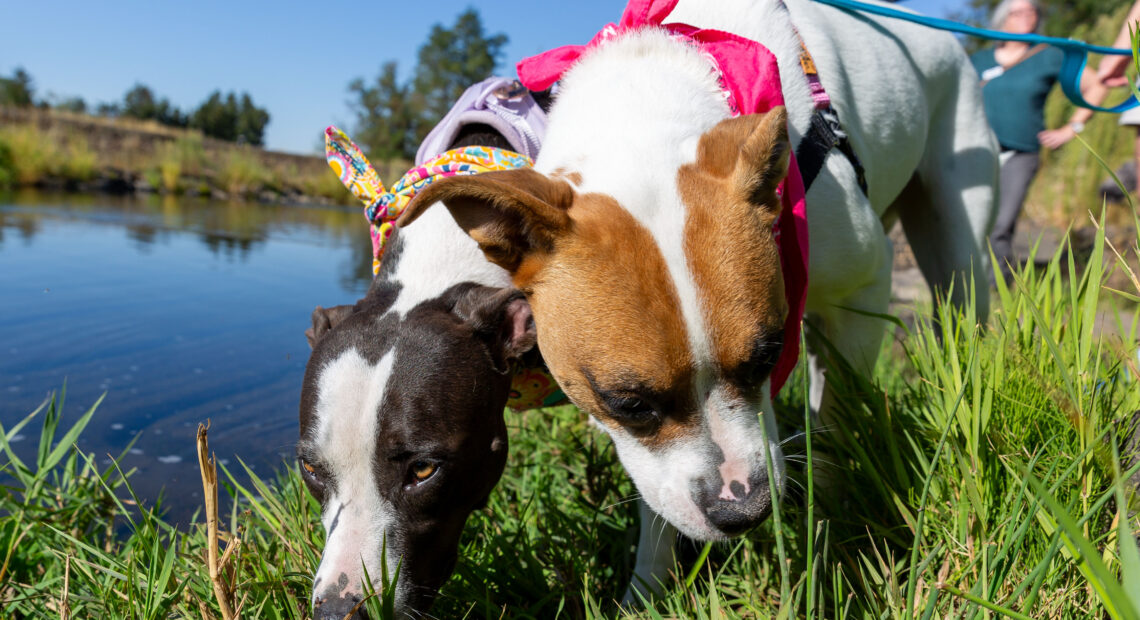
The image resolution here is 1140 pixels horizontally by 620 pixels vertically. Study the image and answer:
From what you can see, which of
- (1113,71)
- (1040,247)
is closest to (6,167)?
(1113,71)

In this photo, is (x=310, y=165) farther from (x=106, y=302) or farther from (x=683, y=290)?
(x=683, y=290)

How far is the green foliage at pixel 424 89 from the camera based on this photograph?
141ft

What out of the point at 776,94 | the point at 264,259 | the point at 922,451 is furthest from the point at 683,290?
the point at 264,259

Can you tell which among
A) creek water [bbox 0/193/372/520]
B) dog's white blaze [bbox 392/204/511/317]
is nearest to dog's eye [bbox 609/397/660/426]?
dog's white blaze [bbox 392/204/511/317]

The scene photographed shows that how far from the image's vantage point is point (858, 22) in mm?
2926

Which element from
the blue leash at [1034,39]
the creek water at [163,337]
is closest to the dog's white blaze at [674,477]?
the creek water at [163,337]

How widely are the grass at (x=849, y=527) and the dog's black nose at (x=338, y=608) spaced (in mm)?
56

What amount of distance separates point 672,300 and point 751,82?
85cm

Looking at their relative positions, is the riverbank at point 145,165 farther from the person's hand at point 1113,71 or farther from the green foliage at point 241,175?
the person's hand at point 1113,71

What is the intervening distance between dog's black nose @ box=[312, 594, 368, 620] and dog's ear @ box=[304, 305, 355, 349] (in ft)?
2.36

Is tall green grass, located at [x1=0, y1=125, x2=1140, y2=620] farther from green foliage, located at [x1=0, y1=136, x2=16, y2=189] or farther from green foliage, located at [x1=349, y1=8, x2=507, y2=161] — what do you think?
green foliage, located at [x1=349, y1=8, x2=507, y2=161]

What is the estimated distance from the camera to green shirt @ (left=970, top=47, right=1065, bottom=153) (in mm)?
5363

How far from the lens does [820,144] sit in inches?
86.3

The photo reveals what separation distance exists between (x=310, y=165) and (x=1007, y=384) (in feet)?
100
